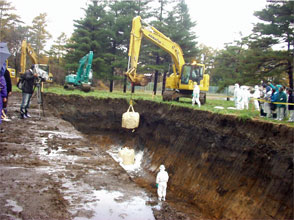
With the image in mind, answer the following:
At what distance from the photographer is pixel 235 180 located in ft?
26.3

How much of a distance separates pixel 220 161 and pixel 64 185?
580 centimetres

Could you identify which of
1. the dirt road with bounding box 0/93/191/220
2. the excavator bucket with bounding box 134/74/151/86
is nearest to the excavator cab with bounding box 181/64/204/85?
the excavator bucket with bounding box 134/74/151/86

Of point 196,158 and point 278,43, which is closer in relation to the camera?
point 196,158

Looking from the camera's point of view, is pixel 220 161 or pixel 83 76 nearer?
pixel 220 161

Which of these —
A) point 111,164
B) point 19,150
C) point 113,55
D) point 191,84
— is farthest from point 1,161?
point 113,55

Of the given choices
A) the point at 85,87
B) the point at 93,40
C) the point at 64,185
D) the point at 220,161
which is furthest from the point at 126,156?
the point at 93,40

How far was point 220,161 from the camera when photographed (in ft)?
29.9

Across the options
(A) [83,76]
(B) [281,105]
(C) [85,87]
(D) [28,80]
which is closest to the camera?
(B) [281,105]

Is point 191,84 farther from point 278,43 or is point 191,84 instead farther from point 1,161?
point 1,161

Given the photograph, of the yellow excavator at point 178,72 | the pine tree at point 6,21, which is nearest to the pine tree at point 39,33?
the pine tree at point 6,21

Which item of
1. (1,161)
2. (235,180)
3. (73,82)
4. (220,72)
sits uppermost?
(220,72)

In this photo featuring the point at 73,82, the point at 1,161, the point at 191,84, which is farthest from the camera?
the point at 73,82

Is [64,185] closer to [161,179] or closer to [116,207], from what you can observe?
[116,207]

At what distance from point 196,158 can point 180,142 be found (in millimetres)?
1670
